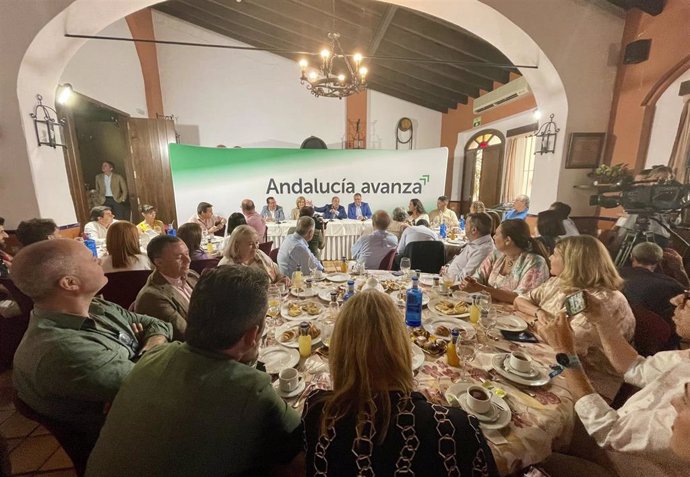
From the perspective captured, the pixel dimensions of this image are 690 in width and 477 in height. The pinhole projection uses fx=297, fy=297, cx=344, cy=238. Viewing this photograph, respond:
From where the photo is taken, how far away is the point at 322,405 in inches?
34.7

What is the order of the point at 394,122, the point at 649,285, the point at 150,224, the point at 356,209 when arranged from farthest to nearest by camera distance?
the point at 394,122 → the point at 356,209 → the point at 150,224 → the point at 649,285

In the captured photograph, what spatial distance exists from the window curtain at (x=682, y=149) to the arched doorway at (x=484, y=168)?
3.92 m

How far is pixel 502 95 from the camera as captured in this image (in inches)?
259

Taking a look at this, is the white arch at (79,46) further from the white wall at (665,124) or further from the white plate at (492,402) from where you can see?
the white plate at (492,402)

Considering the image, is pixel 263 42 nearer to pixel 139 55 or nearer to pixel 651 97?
pixel 139 55

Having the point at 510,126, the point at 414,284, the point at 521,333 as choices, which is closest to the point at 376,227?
the point at 414,284

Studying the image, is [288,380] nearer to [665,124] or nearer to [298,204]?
[665,124]

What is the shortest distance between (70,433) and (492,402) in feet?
5.13

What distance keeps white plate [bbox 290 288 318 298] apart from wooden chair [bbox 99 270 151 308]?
1.22 meters

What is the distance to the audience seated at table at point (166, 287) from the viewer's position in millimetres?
1742

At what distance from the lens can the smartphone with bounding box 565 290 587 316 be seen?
4.60 feet

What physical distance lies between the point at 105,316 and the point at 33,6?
412 centimetres

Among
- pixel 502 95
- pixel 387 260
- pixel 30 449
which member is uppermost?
pixel 502 95

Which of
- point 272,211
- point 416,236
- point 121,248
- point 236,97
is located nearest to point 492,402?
point 121,248
